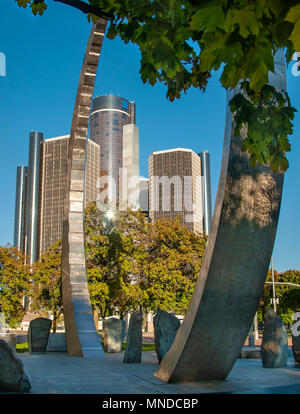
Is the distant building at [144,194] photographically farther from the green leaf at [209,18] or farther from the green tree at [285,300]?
the green leaf at [209,18]

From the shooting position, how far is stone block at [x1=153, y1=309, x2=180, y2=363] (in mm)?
10578

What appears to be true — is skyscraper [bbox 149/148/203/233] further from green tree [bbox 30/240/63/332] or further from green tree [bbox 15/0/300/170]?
green tree [bbox 15/0/300/170]

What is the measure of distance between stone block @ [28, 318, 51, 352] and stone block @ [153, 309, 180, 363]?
6.52m

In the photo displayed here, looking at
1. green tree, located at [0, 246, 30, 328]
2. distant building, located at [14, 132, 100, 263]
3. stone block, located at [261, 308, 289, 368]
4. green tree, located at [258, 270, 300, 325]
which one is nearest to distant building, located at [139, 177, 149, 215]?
distant building, located at [14, 132, 100, 263]

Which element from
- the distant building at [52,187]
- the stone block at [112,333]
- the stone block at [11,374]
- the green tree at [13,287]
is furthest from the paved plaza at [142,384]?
the distant building at [52,187]

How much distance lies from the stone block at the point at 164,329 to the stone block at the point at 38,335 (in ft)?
21.4

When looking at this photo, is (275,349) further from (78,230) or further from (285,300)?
(285,300)

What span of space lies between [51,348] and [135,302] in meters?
10.7

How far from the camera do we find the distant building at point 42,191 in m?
161

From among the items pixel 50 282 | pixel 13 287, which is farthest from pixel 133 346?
pixel 13 287

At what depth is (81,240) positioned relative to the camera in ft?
52.2

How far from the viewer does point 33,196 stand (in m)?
166

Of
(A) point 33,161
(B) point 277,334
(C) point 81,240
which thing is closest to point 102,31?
(C) point 81,240

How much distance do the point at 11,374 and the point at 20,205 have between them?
575 ft
